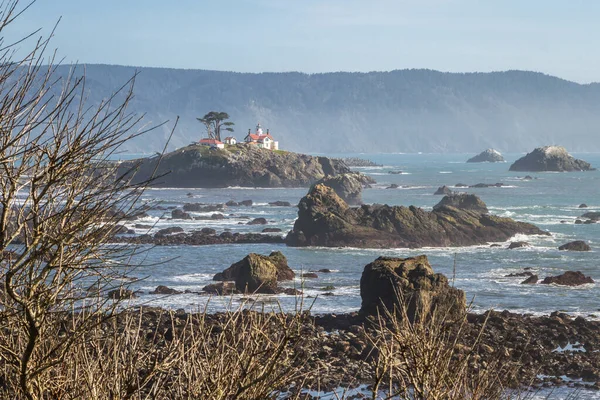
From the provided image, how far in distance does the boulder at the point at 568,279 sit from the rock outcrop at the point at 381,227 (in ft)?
54.8

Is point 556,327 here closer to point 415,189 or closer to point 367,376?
point 367,376

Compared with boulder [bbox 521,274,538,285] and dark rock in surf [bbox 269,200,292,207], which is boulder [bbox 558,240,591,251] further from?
dark rock in surf [bbox 269,200,292,207]

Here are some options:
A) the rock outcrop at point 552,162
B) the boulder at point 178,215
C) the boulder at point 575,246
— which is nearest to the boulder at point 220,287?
the boulder at point 575,246

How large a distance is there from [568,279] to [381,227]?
2005 cm

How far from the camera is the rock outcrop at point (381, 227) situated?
63.0m

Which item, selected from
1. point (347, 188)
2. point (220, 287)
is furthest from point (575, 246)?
point (347, 188)

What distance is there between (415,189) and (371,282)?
342ft

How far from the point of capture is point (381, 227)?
64.2 m

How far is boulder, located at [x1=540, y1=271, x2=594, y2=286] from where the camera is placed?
45.8 metres

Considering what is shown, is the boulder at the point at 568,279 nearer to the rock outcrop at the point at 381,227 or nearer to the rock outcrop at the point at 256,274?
the rock outcrop at the point at 256,274

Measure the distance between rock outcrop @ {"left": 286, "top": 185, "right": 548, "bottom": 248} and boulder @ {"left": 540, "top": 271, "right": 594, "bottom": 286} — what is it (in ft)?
54.8

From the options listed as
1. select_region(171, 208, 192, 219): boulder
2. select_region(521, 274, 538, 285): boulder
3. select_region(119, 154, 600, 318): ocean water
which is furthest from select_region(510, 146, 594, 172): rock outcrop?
select_region(521, 274, 538, 285): boulder

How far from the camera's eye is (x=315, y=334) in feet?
104

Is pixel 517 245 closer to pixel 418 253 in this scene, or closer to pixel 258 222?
pixel 418 253
